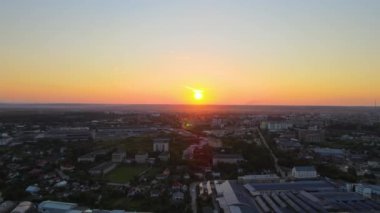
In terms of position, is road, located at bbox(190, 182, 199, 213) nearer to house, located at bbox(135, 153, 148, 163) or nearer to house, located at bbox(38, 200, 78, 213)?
house, located at bbox(38, 200, 78, 213)

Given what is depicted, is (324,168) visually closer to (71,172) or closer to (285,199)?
(285,199)

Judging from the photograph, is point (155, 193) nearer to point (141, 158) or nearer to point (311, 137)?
point (141, 158)

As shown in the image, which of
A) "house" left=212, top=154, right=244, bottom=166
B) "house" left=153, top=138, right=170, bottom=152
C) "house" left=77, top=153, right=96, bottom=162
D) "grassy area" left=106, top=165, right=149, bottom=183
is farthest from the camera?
"house" left=153, top=138, right=170, bottom=152

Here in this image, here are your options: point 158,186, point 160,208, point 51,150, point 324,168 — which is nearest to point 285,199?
point 160,208

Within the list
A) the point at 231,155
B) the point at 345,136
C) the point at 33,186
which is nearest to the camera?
the point at 33,186

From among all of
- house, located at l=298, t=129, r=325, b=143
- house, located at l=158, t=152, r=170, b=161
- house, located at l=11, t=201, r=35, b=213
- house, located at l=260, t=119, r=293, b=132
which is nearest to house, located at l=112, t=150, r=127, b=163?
house, located at l=158, t=152, r=170, b=161

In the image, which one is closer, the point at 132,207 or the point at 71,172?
the point at 132,207
